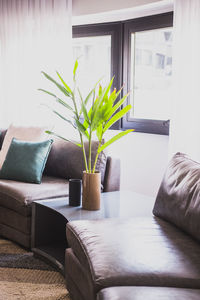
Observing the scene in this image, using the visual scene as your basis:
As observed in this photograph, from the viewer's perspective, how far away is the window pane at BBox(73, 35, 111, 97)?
14.1 ft

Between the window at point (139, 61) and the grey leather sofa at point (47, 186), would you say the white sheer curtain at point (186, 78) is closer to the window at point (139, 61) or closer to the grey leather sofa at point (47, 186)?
the window at point (139, 61)

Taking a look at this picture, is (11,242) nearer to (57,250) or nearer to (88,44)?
(57,250)

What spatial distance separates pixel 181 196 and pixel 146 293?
0.76m

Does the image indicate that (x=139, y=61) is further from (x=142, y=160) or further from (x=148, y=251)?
Answer: (x=148, y=251)

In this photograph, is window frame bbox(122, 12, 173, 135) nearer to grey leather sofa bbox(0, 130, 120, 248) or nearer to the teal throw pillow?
grey leather sofa bbox(0, 130, 120, 248)

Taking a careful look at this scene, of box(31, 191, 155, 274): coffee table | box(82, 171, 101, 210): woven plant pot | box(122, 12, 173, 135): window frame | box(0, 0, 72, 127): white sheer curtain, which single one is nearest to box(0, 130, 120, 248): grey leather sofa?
box(31, 191, 155, 274): coffee table

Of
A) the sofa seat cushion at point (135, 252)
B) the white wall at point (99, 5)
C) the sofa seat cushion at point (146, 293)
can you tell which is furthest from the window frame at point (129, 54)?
the sofa seat cushion at point (146, 293)

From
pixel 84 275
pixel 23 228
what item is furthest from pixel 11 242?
pixel 84 275

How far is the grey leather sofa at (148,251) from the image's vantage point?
164cm

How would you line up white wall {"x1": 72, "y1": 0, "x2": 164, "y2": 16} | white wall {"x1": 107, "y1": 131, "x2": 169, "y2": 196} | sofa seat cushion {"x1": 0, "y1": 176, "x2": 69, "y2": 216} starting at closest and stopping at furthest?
sofa seat cushion {"x1": 0, "y1": 176, "x2": 69, "y2": 216} → white wall {"x1": 72, "y1": 0, "x2": 164, "y2": 16} → white wall {"x1": 107, "y1": 131, "x2": 169, "y2": 196}

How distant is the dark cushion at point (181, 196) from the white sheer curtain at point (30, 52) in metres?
2.11

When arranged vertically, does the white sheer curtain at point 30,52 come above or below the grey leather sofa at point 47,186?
above

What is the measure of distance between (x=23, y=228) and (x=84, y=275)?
3.62 ft

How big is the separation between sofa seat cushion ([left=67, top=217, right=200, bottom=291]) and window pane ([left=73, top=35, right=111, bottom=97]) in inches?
91.8
